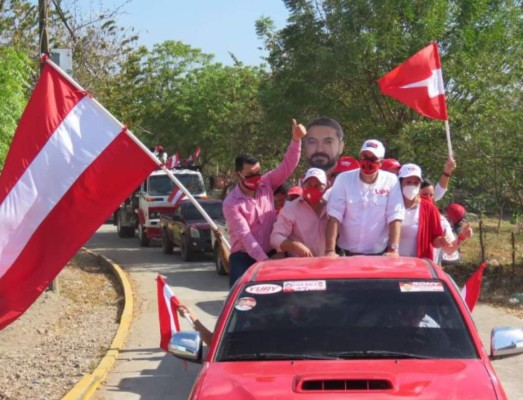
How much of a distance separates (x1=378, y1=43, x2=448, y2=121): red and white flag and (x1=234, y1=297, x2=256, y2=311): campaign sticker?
5179mm

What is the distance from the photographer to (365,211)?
21.3 feet

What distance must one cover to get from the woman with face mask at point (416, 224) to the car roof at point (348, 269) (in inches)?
61.4

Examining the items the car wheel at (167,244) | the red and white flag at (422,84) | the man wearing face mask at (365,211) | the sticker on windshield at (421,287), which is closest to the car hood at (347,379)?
the sticker on windshield at (421,287)

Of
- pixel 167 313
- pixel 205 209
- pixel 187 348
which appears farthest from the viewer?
pixel 205 209

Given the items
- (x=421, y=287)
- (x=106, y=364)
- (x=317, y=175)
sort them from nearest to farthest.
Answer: (x=421, y=287) → (x=317, y=175) → (x=106, y=364)

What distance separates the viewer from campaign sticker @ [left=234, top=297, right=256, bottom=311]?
16.3ft

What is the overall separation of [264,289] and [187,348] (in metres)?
0.59

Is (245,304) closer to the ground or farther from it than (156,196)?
farther from it

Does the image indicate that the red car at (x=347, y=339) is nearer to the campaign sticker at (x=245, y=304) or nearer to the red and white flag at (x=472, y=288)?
the campaign sticker at (x=245, y=304)

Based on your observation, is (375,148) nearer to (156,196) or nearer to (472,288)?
(472,288)

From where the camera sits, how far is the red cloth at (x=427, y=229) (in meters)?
7.07

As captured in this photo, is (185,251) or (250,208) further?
(185,251)

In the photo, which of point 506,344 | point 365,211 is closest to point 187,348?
point 506,344

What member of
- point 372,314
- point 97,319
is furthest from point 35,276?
point 97,319
